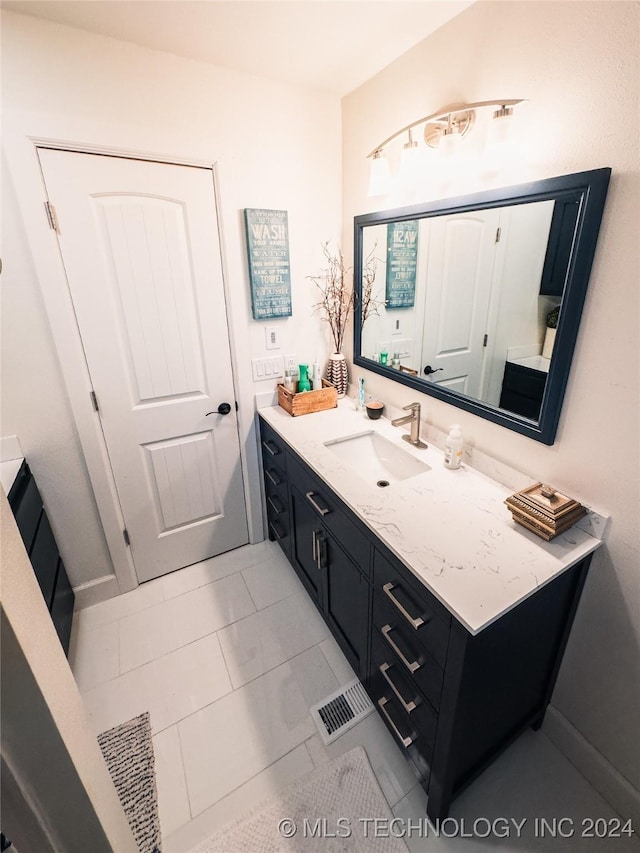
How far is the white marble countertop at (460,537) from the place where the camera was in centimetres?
97

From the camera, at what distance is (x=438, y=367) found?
5.37ft

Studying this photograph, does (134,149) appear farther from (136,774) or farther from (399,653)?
(136,774)

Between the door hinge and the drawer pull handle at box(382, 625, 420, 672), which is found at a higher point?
Answer: the door hinge

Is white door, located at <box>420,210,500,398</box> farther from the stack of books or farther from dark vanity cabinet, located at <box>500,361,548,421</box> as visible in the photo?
the stack of books

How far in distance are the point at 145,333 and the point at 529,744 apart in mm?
2280

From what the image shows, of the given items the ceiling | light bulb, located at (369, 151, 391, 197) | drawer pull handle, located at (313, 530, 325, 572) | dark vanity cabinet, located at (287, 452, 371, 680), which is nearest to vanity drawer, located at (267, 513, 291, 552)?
dark vanity cabinet, located at (287, 452, 371, 680)

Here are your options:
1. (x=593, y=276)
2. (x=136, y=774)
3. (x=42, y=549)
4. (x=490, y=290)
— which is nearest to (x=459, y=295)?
(x=490, y=290)

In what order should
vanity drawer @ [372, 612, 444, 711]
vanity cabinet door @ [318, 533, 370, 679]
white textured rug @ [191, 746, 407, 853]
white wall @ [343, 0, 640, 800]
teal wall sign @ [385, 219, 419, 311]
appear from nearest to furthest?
white wall @ [343, 0, 640, 800], vanity drawer @ [372, 612, 444, 711], white textured rug @ [191, 746, 407, 853], vanity cabinet door @ [318, 533, 370, 679], teal wall sign @ [385, 219, 419, 311]

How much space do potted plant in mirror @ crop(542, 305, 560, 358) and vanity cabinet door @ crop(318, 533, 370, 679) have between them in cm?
96

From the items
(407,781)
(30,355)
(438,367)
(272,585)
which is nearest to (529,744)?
(407,781)

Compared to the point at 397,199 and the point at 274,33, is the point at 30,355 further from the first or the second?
the point at 397,199

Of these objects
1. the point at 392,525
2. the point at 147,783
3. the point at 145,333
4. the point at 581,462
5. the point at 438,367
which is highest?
the point at 145,333

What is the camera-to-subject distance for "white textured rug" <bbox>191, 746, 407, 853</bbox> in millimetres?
1189

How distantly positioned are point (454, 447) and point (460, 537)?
426mm
